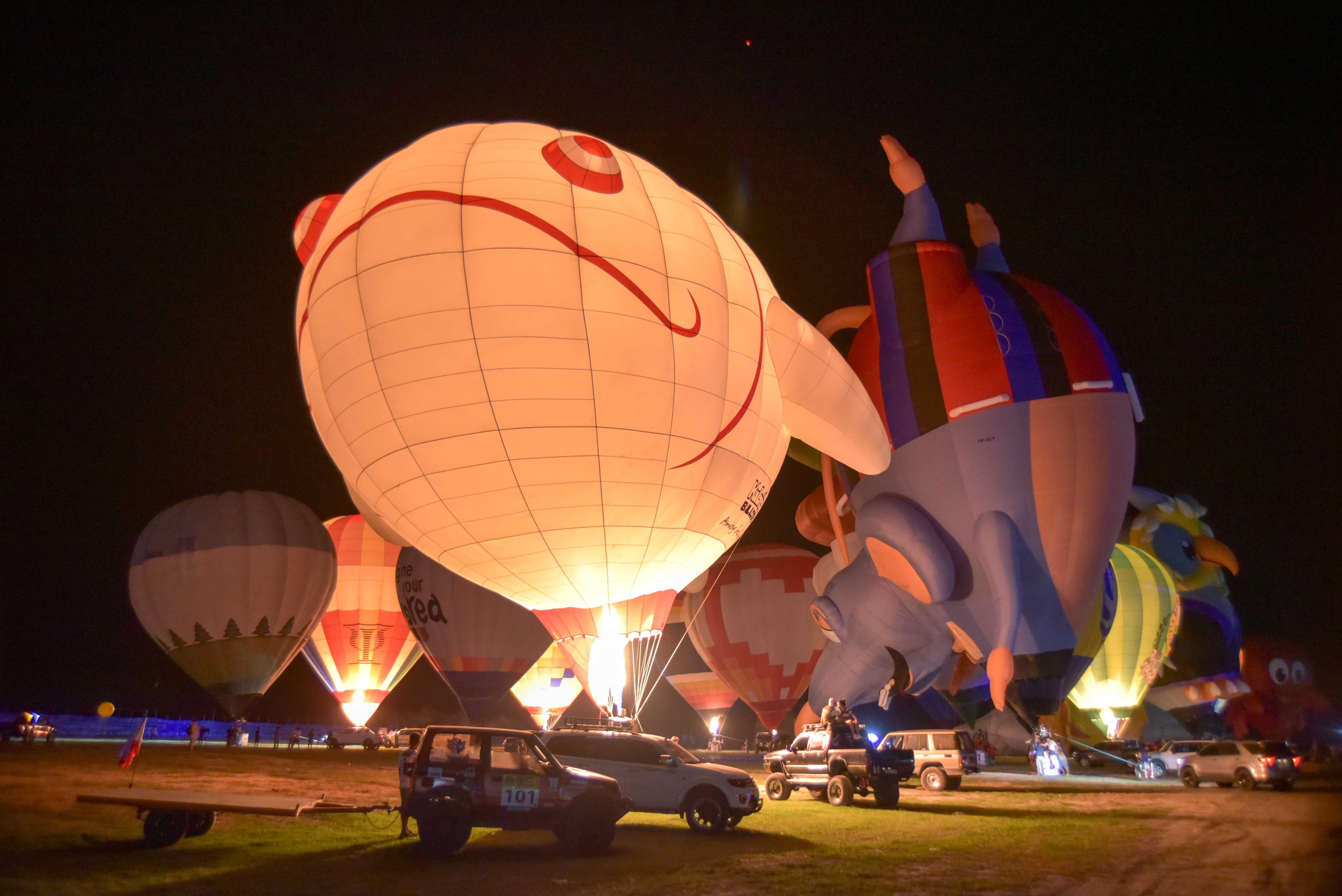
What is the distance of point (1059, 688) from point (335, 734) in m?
32.0

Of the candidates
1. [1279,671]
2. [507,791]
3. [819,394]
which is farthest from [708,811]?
[1279,671]

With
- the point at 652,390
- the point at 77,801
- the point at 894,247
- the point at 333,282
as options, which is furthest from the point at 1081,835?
the point at 894,247

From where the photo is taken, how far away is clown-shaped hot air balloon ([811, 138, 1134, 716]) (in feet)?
55.9

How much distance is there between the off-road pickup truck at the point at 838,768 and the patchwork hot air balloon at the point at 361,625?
17.2 meters

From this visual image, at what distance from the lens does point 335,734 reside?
127 ft

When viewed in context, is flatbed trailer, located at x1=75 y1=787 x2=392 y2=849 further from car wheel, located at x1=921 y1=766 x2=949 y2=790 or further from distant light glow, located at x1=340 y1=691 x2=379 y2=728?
distant light glow, located at x1=340 y1=691 x2=379 y2=728

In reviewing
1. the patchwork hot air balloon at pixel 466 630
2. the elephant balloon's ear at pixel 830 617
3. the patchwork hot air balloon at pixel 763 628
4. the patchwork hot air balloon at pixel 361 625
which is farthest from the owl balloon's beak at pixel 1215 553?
the patchwork hot air balloon at pixel 361 625

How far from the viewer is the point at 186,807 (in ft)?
25.2

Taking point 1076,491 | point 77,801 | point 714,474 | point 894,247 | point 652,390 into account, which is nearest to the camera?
point 77,801

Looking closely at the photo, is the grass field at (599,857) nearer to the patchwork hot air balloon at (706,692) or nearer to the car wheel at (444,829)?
the car wheel at (444,829)

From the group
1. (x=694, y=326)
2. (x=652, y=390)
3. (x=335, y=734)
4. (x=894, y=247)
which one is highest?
(x=894, y=247)

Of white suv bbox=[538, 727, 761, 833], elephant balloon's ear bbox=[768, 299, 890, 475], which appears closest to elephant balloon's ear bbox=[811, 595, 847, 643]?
elephant balloon's ear bbox=[768, 299, 890, 475]

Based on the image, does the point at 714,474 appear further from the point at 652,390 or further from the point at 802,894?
the point at 802,894

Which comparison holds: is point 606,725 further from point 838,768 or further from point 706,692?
point 706,692
